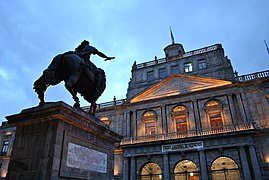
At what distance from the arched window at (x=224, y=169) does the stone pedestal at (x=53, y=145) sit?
18.9m

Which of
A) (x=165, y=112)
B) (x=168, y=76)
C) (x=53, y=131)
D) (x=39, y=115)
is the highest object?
(x=168, y=76)

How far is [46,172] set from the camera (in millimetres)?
4250

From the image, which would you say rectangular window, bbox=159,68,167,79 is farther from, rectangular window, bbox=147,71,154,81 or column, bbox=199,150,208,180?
column, bbox=199,150,208,180

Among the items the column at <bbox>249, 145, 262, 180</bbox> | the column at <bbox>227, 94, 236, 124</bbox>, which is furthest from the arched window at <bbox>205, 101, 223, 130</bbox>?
the column at <bbox>249, 145, 262, 180</bbox>

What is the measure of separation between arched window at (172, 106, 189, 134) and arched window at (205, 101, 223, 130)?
255 centimetres

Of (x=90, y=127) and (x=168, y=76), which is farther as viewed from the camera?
(x=168, y=76)

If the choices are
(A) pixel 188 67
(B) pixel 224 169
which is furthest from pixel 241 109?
(A) pixel 188 67

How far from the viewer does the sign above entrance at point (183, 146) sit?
2239 cm

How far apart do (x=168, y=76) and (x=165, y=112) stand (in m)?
4.88

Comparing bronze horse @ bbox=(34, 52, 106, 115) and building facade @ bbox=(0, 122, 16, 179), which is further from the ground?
building facade @ bbox=(0, 122, 16, 179)

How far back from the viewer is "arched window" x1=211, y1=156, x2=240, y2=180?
2067 cm

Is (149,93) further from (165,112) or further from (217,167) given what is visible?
(217,167)

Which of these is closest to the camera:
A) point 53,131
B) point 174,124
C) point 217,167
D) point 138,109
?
point 53,131

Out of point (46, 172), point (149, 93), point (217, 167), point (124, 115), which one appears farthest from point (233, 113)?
point (46, 172)
